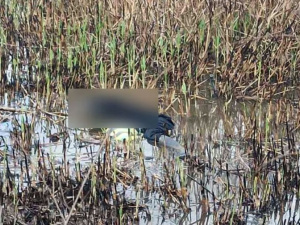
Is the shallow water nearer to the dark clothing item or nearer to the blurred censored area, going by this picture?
the dark clothing item

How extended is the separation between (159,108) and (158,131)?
800 millimetres

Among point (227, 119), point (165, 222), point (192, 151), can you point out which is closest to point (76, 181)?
point (165, 222)

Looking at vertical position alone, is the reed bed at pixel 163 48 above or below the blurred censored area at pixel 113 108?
above

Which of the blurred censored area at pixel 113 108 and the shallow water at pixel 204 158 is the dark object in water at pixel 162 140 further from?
the blurred censored area at pixel 113 108

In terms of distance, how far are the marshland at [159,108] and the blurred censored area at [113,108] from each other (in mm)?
850

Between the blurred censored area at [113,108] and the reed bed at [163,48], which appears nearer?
the blurred censored area at [113,108]

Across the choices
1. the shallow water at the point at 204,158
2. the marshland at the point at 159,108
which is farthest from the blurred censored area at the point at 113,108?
the shallow water at the point at 204,158

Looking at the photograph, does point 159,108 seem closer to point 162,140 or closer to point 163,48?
point 163,48

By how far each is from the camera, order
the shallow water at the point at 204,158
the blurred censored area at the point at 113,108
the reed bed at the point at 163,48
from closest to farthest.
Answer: the blurred censored area at the point at 113,108 → the shallow water at the point at 204,158 → the reed bed at the point at 163,48

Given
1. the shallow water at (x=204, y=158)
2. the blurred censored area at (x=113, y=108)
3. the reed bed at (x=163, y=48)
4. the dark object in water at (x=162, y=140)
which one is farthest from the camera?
→ the reed bed at (x=163, y=48)

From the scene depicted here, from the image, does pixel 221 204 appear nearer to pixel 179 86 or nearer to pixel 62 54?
pixel 179 86

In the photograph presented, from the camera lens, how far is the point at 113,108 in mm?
2238

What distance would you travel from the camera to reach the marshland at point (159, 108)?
343 cm

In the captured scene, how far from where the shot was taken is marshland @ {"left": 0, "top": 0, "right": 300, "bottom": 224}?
3.43m
